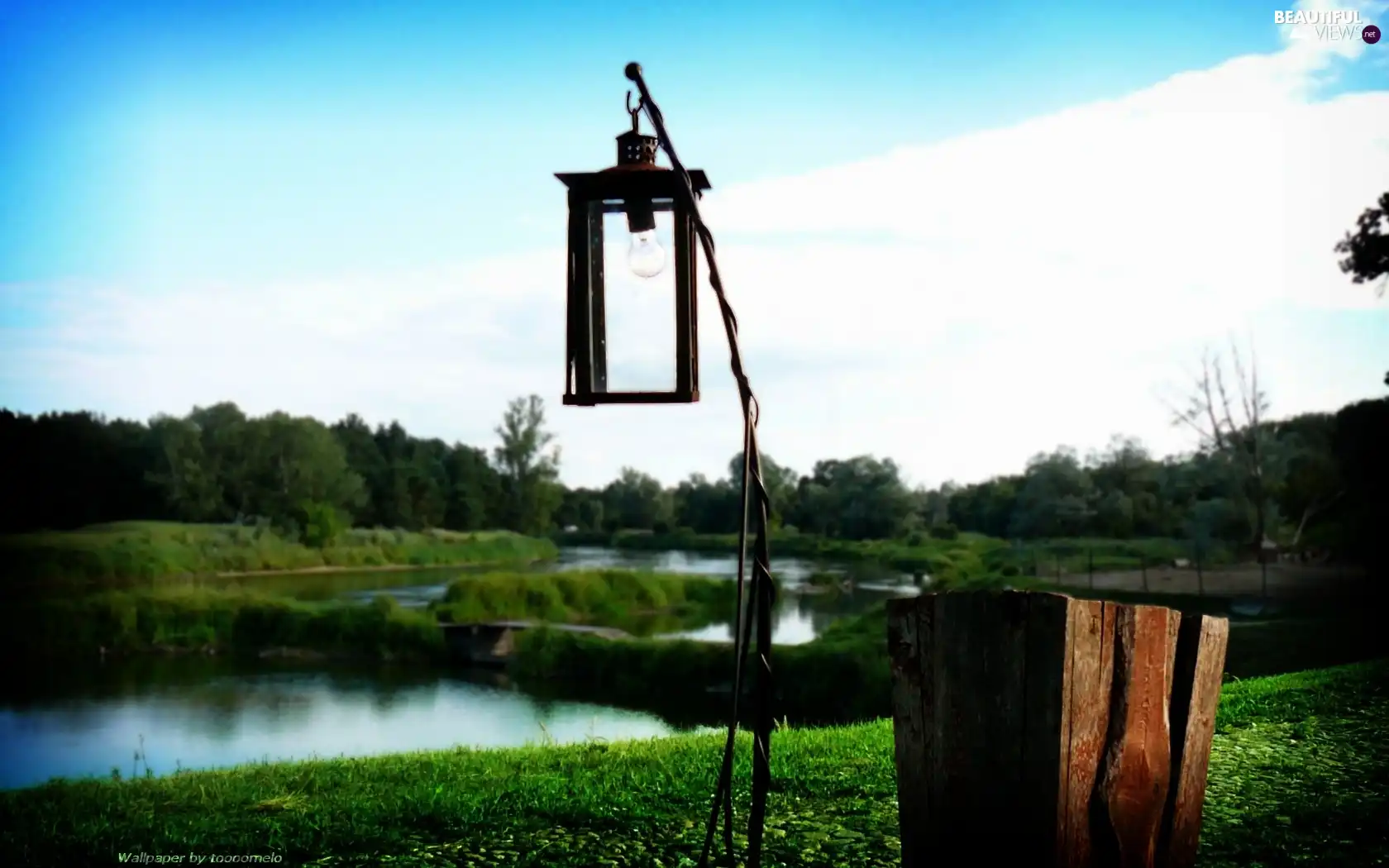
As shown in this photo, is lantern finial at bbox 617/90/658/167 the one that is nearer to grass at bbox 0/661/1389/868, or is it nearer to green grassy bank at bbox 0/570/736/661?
grass at bbox 0/661/1389/868

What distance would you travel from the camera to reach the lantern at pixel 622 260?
7.95 feet

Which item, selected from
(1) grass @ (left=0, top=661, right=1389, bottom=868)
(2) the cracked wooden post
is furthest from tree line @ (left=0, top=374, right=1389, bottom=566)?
(2) the cracked wooden post

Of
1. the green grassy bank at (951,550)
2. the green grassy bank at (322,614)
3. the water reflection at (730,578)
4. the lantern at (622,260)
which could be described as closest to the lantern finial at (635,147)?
the lantern at (622,260)

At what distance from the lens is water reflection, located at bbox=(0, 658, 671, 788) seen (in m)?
11.1

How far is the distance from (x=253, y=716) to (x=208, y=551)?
703cm

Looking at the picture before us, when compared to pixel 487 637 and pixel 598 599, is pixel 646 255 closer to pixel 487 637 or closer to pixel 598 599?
pixel 487 637

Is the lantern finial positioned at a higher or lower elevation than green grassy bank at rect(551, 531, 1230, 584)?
higher

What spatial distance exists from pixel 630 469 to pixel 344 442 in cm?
506

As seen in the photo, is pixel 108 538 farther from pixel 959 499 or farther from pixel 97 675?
pixel 959 499

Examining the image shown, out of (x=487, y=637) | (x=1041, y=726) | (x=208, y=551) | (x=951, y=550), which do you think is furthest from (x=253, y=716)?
(x=1041, y=726)

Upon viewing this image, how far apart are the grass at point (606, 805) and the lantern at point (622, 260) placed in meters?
1.39

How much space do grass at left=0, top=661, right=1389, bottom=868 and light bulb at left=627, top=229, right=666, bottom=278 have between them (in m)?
1.60

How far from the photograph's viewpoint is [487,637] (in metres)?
15.1

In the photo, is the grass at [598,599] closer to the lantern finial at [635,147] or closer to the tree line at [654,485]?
the tree line at [654,485]
